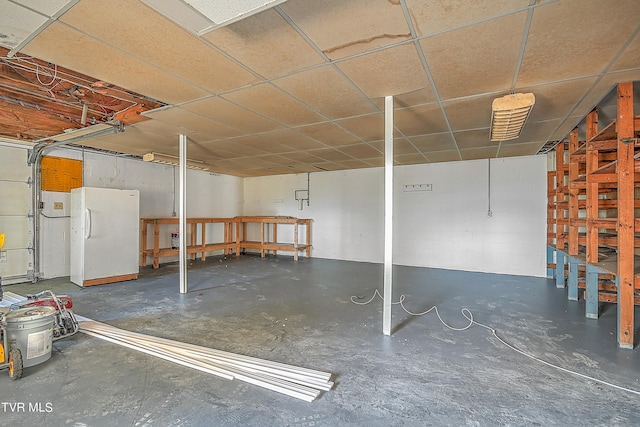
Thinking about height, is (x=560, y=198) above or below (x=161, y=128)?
below

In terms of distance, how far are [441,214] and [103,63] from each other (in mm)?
6356

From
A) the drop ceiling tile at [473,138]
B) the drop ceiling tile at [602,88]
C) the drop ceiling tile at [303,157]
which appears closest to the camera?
the drop ceiling tile at [602,88]

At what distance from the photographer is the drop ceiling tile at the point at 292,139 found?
4.41m

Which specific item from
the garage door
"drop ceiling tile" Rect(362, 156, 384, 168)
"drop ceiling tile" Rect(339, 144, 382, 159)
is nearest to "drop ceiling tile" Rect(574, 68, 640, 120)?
"drop ceiling tile" Rect(339, 144, 382, 159)

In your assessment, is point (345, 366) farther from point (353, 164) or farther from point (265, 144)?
point (353, 164)

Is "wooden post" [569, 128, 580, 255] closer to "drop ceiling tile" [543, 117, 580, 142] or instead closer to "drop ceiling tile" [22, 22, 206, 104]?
"drop ceiling tile" [543, 117, 580, 142]

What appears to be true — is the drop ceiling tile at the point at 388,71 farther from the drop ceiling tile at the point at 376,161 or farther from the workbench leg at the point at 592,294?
the drop ceiling tile at the point at 376,161

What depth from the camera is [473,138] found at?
181 inches

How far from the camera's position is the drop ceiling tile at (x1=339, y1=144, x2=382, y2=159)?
17.1 ft

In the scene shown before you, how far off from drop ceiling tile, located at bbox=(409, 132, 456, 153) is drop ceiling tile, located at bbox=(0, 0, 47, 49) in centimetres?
427

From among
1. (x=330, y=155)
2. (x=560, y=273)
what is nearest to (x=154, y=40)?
(x=330, y=155)

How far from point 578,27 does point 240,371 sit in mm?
3339

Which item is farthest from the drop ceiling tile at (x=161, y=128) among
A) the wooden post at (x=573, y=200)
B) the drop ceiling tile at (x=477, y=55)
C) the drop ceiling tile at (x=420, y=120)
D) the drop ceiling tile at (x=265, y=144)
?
the wooden post at (x=573, y=200)

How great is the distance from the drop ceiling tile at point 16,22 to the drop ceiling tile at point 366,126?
2876 mm
